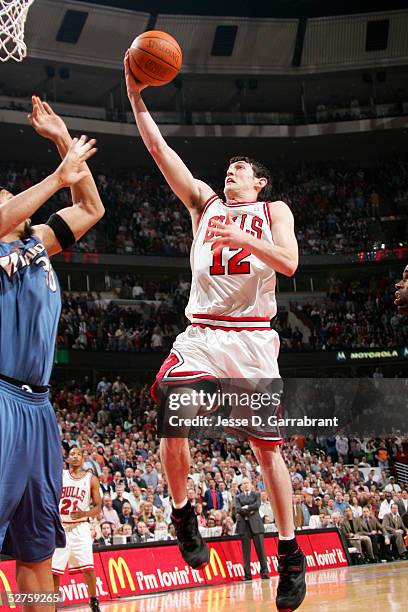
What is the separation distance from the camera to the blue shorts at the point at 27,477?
371cm

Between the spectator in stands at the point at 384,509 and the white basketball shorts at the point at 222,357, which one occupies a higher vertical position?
the white basketball shorts at the point at 222,357

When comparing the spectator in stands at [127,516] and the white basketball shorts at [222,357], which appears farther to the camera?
the spectator in stands at [127,516]

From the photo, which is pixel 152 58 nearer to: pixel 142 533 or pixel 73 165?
pixel 73 165

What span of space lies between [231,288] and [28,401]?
1.58m

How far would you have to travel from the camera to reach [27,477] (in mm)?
3766

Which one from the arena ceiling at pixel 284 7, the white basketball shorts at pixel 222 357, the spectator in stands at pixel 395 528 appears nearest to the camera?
the white basketball shorts at pixel 222 357

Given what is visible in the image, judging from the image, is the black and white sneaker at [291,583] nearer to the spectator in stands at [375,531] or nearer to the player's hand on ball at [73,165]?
the player's hand on ball at [73,165]

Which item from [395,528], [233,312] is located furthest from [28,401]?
[395,528]

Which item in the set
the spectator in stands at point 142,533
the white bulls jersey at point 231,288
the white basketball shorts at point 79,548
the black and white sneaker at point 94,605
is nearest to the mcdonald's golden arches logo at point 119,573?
the spectator in stands at point 142,533

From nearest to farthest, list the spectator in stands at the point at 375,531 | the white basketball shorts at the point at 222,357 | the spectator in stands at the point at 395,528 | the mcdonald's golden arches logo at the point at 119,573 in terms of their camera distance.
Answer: the white basketball shorts at the point at 222,357 → the mcdonald's golden arches logo at the point at 119,573 → the spectator in stands at the point at 375,531 → the spectator in stands at the point at 395,528

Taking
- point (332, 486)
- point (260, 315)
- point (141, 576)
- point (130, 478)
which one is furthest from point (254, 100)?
point (260, 315)

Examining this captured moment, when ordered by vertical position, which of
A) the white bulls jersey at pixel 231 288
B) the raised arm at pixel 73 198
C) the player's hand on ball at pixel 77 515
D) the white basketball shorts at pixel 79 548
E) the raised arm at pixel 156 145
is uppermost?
the raised arm at pixel 156 145

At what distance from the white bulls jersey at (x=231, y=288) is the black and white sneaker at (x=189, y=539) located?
112cm

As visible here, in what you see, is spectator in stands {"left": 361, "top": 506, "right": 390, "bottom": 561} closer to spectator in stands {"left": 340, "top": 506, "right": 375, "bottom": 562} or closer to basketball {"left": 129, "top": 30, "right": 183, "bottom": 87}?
spectator in stands {"left": 340, "top": 506, "right": 375, "bottom": 562}
